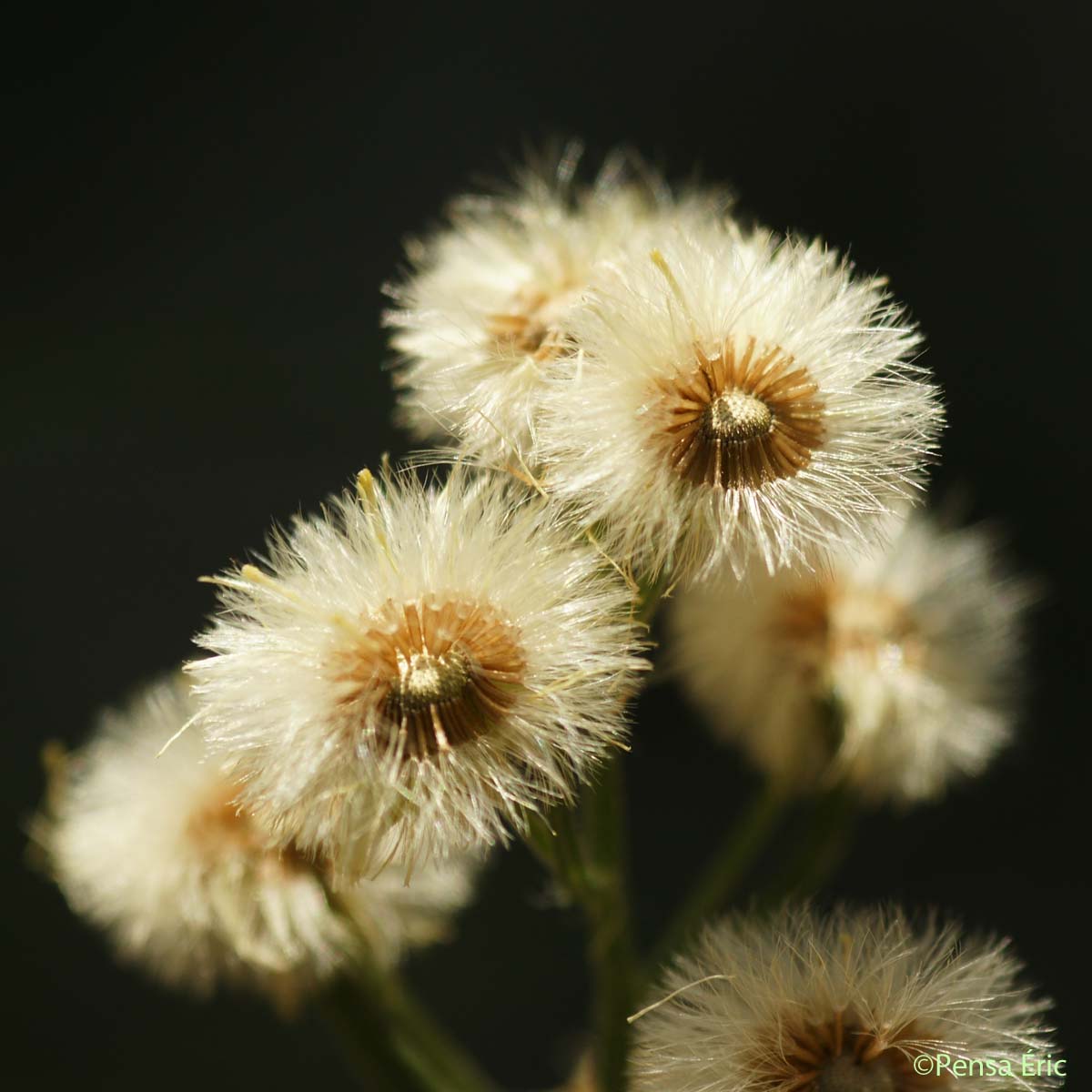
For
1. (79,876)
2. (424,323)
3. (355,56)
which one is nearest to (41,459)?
(355,56)

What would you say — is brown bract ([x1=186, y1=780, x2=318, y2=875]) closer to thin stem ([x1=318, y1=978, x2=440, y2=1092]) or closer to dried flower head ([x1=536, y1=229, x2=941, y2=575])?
thin stem ([x1=318, y1=978, x2=440, y2=1092])

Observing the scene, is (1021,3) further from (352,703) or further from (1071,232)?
(352,703)

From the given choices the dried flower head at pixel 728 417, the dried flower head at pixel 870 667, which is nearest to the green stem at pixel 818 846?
the dried flower head at pixel 870 667

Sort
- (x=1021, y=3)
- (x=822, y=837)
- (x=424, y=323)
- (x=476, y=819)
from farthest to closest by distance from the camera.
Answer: (x=1021, y=3)
(x=822, y=837)
(x=424, y=323)
(x=476, y=819)

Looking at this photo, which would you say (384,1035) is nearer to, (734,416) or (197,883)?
(197,883)

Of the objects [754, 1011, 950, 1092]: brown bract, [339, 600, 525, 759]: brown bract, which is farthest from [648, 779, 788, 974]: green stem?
[339, 600, 525, 759]: brown bract

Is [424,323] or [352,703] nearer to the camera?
[352,703]

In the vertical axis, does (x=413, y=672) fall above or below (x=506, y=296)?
below

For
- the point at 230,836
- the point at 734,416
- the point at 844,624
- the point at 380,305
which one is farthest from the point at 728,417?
the point at 380,305
